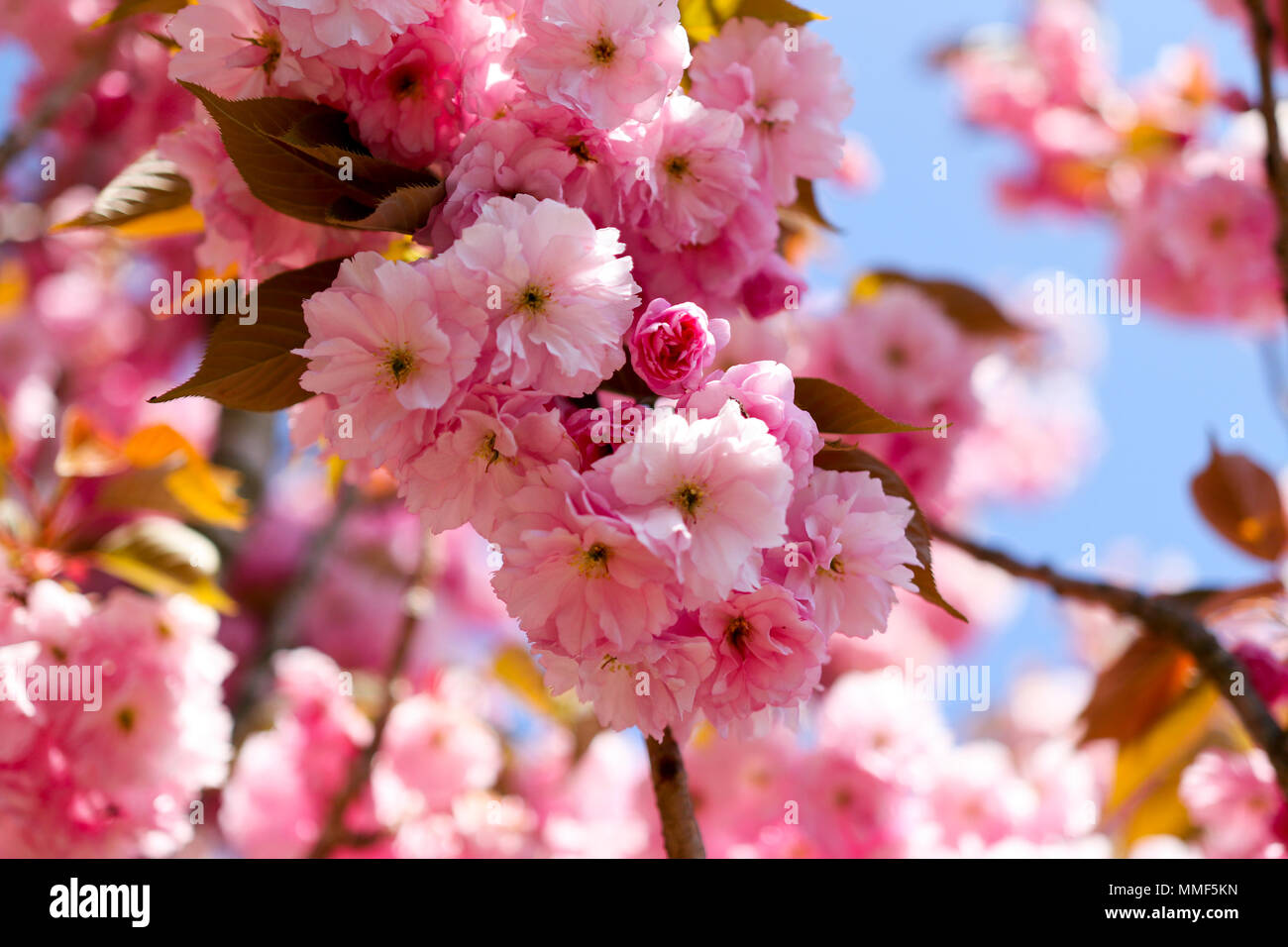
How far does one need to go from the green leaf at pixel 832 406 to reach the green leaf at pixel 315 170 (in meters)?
0.33

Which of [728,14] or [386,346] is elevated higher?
[728,14]

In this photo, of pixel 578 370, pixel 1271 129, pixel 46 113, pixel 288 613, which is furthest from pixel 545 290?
pixel 288 613

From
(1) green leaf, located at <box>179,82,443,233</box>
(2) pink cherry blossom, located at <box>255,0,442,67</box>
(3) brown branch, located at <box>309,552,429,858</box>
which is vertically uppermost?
(2) pink cherry blossom, located at <box>255,0,442,67</box>

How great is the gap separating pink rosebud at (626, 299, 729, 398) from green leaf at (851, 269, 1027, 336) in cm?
138

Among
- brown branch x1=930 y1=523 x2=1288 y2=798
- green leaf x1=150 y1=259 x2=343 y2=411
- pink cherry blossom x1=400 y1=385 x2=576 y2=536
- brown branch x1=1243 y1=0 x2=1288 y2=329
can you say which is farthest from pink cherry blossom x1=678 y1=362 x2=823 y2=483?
brown branch x1=1243 y1=0 x2=1288 y2=329

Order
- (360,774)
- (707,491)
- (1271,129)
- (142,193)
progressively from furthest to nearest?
(360,774) → (1271,129) → (142,193) → (707,491)

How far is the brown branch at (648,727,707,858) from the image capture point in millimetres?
899

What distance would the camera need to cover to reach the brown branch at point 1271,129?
1456 mm

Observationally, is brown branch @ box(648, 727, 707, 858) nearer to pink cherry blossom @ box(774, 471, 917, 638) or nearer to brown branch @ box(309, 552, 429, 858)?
pink cherry blossom @ box(774, 471, 917, 638)

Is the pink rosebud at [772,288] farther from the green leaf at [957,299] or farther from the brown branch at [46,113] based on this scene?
the brown branch at [46,113]

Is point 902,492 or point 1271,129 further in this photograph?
point 1271,129

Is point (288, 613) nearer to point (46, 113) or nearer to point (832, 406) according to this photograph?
point (46, 113)

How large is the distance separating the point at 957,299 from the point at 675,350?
4.73 ft

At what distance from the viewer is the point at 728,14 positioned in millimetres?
976
